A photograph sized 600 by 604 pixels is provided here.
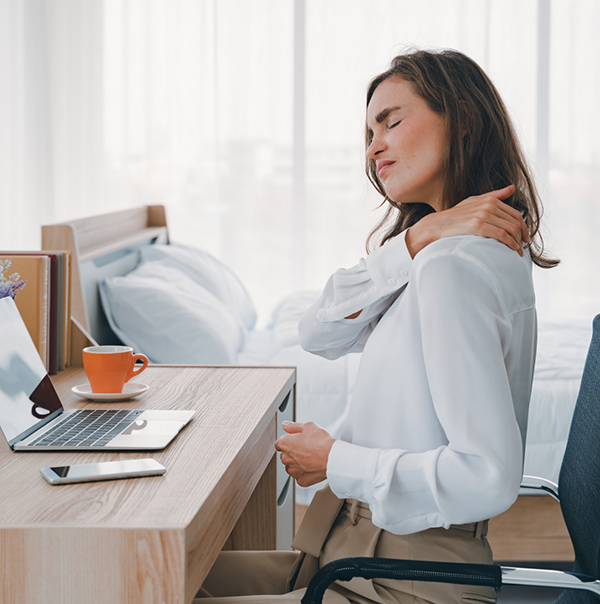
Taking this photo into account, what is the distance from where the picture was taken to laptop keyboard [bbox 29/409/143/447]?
86cm

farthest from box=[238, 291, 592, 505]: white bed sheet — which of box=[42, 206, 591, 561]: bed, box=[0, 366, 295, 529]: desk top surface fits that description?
box=[0, 366, 295, 529]: desk top surface

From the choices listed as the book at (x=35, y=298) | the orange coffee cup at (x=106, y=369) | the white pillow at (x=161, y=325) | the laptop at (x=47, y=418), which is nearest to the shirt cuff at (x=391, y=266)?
the laptop at (x=47, y=418)

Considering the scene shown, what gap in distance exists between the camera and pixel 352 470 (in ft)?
2.65

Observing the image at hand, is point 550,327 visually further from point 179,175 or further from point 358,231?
point 179,175

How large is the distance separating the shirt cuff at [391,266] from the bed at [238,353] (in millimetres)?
836

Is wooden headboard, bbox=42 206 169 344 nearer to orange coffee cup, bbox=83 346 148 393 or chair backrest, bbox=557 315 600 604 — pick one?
orange coffee cup, bbox=83 346 148 393

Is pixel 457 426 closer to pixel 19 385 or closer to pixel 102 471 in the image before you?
pixel 102 471

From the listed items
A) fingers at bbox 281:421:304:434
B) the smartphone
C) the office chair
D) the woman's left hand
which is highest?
the smartphone

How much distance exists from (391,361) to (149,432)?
0.35 m

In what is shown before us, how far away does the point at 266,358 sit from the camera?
2.13 metres

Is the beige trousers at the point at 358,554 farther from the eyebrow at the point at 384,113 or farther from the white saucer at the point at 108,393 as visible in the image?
the eyebrow at the point at 384,113

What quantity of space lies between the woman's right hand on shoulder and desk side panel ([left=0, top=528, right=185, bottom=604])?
51 centimetres

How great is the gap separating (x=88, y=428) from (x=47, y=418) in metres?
0.07

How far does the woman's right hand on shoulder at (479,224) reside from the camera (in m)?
0.85
